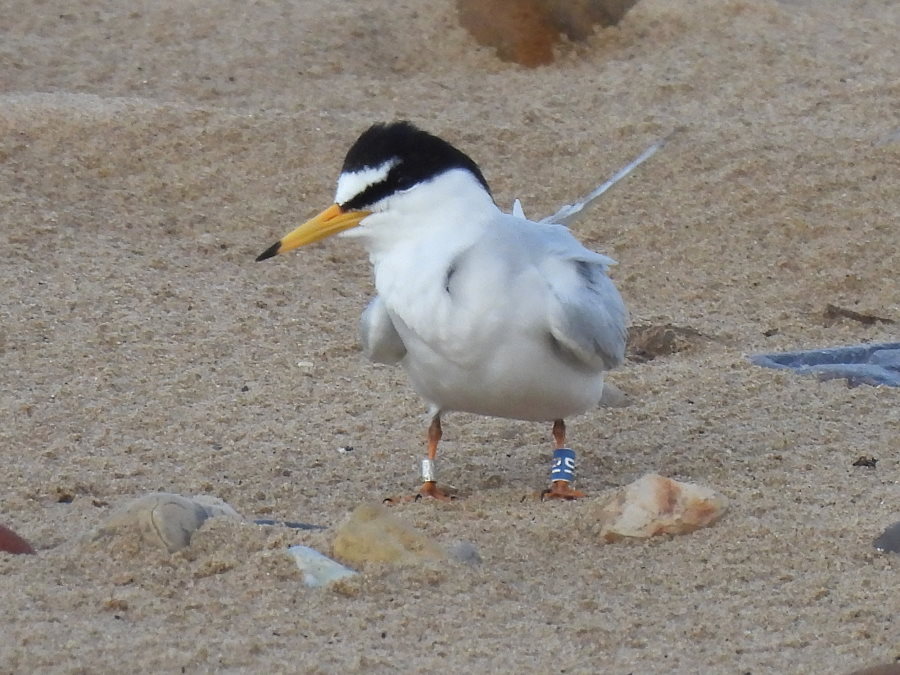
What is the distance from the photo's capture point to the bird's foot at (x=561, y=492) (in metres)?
3.94

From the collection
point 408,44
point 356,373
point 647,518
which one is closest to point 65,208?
point 356,373

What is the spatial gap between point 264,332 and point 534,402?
5.93 feet

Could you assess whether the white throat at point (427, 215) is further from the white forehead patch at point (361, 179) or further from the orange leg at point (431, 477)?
the orange leg at point (431, 477)

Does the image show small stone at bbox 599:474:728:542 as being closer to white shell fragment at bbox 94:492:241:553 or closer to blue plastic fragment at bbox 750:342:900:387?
white shell fragment at bbox 94:492:241:553

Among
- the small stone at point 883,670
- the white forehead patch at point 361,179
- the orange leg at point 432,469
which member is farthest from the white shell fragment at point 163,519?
the small stone at point 883,670

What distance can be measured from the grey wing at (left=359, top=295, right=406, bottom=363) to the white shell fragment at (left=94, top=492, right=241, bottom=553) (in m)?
0.71

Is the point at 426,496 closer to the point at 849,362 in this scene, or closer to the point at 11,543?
the point at 11,543

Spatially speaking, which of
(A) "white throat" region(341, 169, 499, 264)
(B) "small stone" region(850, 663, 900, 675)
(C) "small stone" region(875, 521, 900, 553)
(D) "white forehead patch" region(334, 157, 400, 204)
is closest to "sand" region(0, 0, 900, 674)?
(C) "small stone" region(875, 521, 900, 553)

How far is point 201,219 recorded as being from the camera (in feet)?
21.1

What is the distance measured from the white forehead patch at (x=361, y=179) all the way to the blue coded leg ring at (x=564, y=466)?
0.90m

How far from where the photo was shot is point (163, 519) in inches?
133

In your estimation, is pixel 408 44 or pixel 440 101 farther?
pixel 408 44

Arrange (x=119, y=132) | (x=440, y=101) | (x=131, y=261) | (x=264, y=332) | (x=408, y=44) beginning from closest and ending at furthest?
(x=264, y=332) → (x=131, y=261) → (x=119, y=132) → (x=440, y=101) → (x=408, y=44)

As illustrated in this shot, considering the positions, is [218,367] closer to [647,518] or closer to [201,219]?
[201,219]
